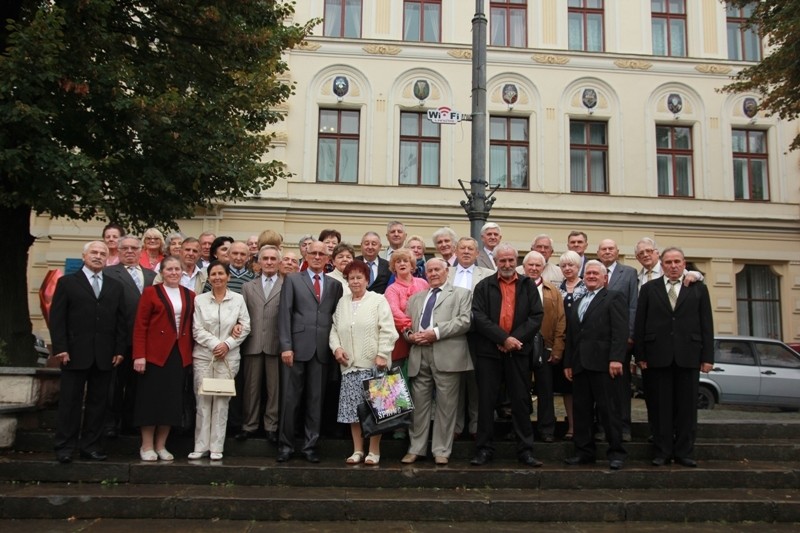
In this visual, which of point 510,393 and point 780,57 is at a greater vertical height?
point 780,57

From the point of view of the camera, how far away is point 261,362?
21.8 feet

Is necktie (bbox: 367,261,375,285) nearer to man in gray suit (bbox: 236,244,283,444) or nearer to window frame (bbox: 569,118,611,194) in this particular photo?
man in gray suit (bbox: 236,244,283,444)

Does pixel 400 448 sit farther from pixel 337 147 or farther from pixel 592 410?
pixel 337 147

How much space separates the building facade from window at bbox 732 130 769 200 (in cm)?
4

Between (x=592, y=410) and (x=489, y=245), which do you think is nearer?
(x=592, y=410)

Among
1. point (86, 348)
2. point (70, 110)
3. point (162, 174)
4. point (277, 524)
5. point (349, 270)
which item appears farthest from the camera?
point (162, 174)

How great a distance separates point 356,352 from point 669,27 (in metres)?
18.3

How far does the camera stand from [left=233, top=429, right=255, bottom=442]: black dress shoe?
652 cm

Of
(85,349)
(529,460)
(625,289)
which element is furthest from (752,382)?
(85,349)

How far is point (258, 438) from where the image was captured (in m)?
6.62

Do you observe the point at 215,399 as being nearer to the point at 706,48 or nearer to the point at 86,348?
the point at 86,348

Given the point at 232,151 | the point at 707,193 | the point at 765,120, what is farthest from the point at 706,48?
the point at 232,151

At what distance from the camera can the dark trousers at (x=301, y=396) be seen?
633cm

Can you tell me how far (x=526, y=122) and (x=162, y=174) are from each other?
13.1 metres
